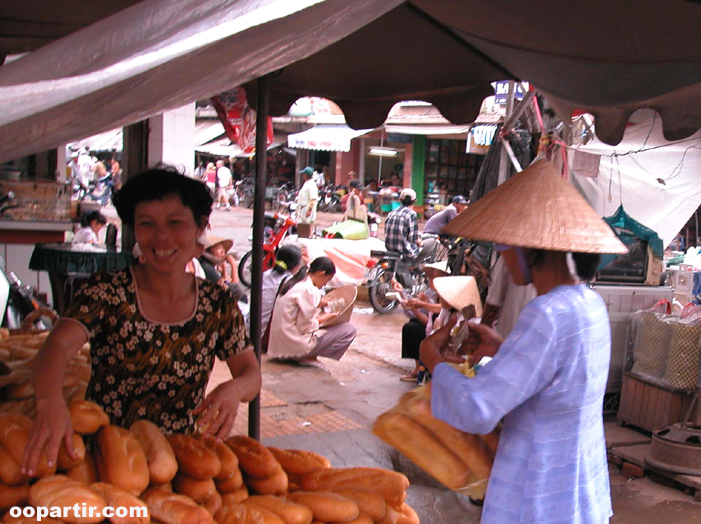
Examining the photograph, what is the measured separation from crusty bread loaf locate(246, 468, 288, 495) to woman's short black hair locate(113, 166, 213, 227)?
2.62 ft

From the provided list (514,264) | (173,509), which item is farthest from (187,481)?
(514,264)

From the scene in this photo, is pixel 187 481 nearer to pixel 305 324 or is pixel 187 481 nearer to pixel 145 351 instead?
pixel 145 351

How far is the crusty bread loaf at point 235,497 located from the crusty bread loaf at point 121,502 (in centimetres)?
27

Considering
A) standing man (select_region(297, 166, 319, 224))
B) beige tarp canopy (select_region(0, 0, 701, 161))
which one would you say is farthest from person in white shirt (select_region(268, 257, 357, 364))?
standing man (select_region(297, 166, 319, 224))

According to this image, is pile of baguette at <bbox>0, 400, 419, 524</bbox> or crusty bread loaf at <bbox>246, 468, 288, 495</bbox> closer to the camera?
pile of baguette at <bbox>0, 400, 419, 524</bbox>

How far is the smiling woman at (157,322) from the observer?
1901mm

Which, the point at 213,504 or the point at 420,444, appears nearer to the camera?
the point at 213,504

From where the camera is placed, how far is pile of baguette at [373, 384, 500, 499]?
1.90 meters

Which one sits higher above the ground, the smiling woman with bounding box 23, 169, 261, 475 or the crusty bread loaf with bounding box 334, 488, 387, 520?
the smiling woman with bounding box 23, 169, 261, 475

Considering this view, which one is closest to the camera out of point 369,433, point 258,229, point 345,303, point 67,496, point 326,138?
point 67,496

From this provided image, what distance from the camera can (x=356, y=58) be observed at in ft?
11.9

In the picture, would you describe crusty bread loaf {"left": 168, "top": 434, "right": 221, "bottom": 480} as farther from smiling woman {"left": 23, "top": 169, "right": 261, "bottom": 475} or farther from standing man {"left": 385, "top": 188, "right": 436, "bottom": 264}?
standing man {"left": 385, "top": 188, "right": 436, "bottom": 264}

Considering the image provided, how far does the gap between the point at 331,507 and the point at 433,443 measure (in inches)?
15.8

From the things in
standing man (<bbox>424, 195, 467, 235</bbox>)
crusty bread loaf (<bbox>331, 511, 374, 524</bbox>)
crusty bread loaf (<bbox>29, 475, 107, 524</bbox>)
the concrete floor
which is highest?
standing man (<bbox>424, 195, 467, 235</bbox>)
